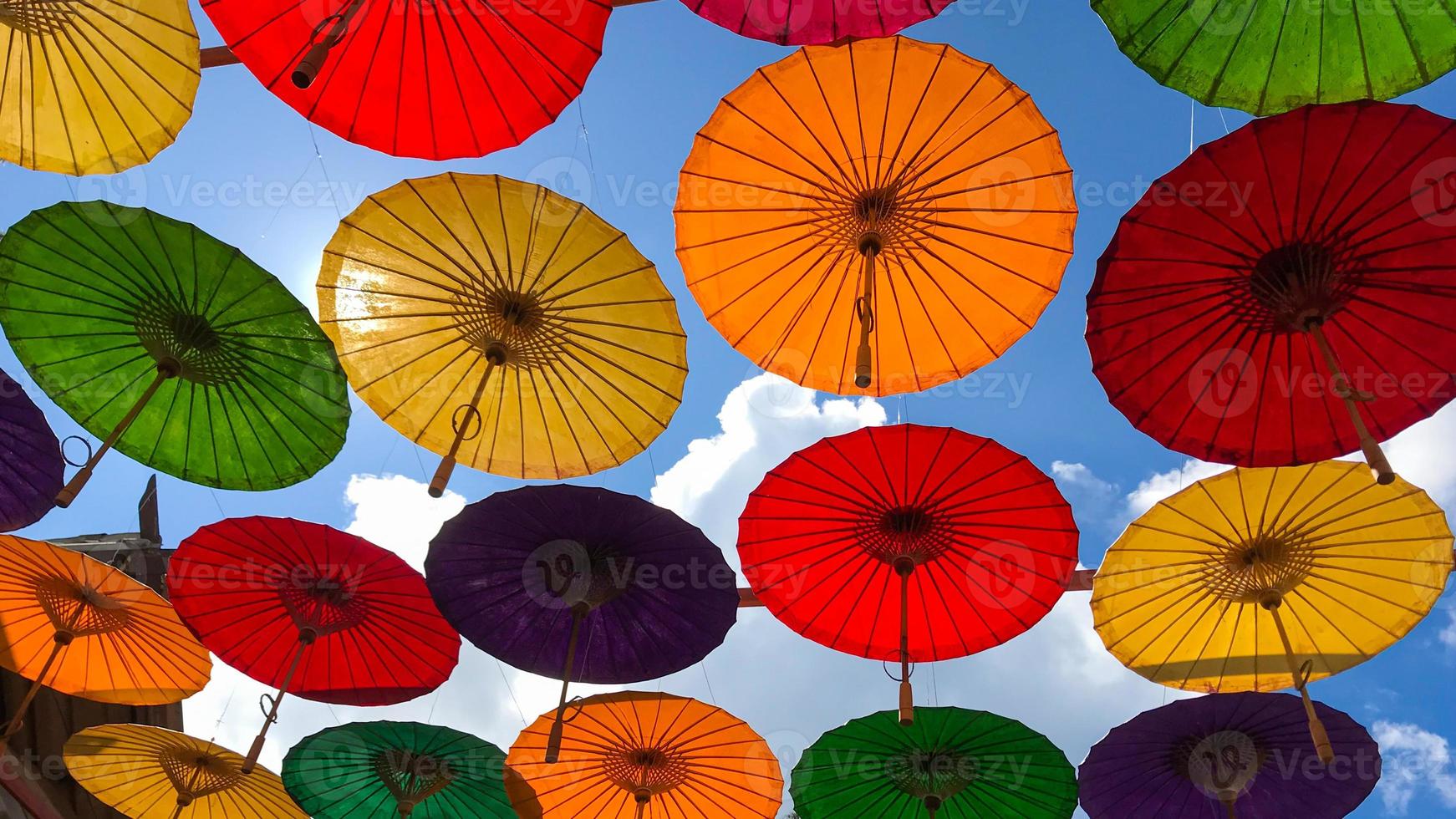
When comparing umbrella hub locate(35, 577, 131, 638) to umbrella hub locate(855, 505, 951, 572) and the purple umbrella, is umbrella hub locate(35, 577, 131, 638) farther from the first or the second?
the purple umbrella

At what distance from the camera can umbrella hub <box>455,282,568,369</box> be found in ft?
16.9

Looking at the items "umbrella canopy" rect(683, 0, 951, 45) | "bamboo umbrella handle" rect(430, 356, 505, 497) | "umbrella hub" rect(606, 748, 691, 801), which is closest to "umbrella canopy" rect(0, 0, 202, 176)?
"bamboo umbrella handle" rect(430, 356, 505, 497)

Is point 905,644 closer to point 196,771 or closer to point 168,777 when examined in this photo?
point 196,771

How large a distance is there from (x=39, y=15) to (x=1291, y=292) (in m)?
6.34

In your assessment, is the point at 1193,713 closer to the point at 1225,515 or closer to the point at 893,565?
the point at 1225,515

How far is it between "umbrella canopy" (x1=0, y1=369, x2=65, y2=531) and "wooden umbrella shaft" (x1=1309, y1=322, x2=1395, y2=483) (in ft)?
21.7

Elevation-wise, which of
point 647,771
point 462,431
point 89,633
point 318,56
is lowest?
point 647,771

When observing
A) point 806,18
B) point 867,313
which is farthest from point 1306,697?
point 806,18

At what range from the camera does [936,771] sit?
6320 millimetres

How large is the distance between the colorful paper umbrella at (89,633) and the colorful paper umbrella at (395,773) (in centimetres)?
106

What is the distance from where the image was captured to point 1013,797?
20.6 ft

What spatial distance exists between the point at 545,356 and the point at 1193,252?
3440 millimetres

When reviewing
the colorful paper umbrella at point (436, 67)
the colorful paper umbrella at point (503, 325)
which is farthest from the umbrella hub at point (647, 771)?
the colorful paper umbrella at point (436, 67)

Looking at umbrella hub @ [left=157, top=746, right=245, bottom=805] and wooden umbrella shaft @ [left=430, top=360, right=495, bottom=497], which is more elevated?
wooden umbrella shaft @ [left=430, top=360, right=495, bottom=497]
